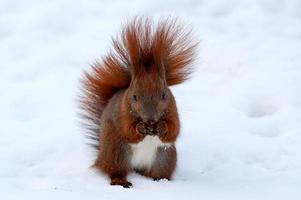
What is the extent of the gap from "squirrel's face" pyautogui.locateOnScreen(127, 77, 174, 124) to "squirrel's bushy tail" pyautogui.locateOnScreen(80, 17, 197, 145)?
107mm

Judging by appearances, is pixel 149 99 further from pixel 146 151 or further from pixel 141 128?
pixel 146 151

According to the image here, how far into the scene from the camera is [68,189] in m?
4.16

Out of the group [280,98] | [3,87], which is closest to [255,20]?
[280,98]

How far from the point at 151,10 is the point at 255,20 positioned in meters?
1.08

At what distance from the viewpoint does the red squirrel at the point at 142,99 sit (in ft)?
14.1

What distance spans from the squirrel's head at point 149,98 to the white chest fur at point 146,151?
0.60 ft

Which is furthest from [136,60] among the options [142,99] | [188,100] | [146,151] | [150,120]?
[188,100]

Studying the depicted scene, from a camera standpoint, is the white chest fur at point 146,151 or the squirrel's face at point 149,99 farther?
the white chest fur at point 146,151

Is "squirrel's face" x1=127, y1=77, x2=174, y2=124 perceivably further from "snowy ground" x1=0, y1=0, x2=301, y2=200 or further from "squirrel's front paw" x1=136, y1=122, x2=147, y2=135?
"snowy ground" x1=0, y1=0, x2=301, y2=200

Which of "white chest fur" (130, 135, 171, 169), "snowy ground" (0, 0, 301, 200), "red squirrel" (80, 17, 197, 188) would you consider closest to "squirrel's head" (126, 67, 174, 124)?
"red squirrel" (80, 17, 197, 188)

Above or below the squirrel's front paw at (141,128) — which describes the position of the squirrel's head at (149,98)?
above

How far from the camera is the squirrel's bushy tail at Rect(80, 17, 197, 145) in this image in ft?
14.5

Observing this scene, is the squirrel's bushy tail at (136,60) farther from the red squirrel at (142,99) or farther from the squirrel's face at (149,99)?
the squirrel's face at (149,99)

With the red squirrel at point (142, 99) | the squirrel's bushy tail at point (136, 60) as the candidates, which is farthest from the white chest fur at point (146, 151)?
the squirrel's bushy tail at point (136, 60)
